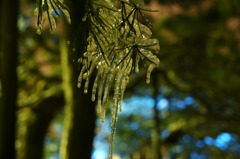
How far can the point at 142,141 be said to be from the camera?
32.7 ft

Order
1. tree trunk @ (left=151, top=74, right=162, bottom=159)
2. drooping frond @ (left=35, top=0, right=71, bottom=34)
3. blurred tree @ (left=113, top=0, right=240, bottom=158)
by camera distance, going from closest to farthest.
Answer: drooping frond @ (left=35, top=0, right=71, bottom=34), blurred tree @ (left=113, top=0, right=240, bottom=158), tree trunk @ (left=151, top=74, right=162, bottom=159)

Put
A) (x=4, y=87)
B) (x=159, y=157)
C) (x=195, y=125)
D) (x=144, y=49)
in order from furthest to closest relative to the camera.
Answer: (x=195, y=125)
(x=159, y=157)
(x=4, y=87)
(x=144, y=49)

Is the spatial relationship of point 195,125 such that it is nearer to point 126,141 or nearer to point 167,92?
point 167,92

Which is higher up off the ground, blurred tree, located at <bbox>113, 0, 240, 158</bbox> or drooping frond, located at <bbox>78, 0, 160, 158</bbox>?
drooping frond, located at <bbox>78, 0, 160, 158</bbox>

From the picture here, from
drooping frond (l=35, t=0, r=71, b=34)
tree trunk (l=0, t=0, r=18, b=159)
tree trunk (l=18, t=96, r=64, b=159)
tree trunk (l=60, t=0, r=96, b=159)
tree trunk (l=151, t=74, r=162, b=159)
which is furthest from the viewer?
tree trunk (l=18, t=96, r=64, b=159)

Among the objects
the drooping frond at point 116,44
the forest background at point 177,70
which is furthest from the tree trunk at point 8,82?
the drooping frond at point 116,44

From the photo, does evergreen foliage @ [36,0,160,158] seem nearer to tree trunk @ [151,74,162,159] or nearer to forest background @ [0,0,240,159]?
forest background @ [0,0,240,159]

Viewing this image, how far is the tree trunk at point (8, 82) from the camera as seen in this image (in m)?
3.30

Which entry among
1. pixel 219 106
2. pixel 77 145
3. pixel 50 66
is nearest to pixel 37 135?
pixel 50 66

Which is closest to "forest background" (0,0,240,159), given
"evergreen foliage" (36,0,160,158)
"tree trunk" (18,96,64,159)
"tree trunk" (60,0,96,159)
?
"tree trunk" (18,96,64,159)

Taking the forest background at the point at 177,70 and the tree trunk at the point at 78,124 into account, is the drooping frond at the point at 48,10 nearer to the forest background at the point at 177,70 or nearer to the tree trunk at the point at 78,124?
the tree trunk at the point at 78,124

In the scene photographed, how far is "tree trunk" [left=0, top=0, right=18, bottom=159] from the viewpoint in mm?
3297

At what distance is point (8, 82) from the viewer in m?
3.47

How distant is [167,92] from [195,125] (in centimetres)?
86
